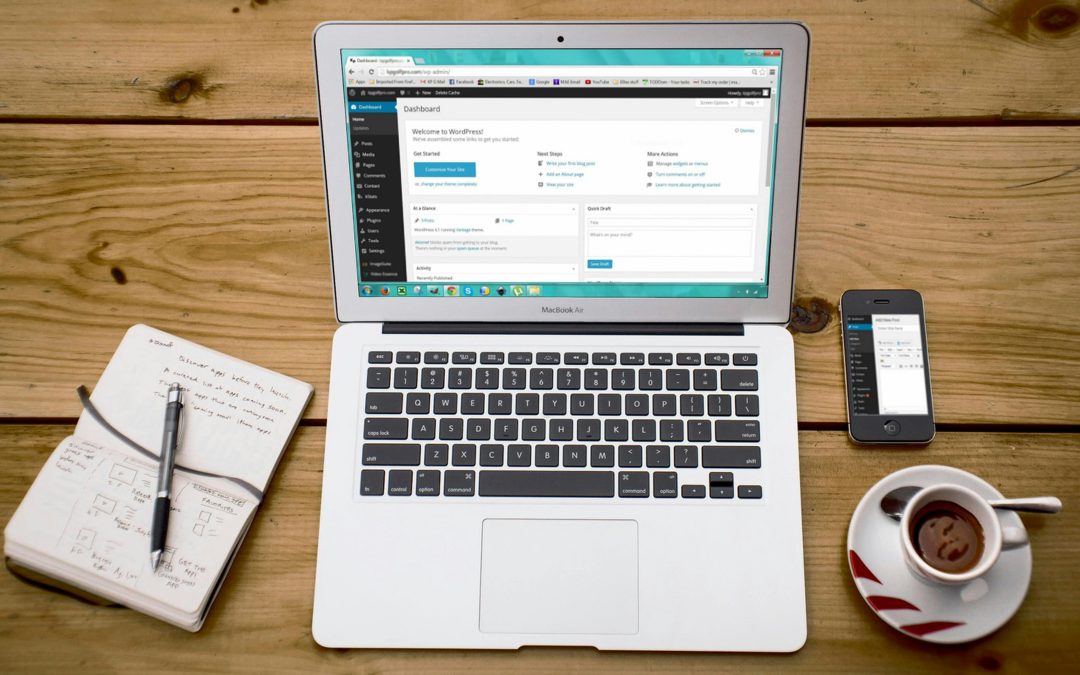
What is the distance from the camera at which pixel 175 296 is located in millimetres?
812

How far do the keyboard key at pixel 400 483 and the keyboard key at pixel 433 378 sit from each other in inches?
3.4

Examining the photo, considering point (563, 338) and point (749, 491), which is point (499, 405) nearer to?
point (563, 338)

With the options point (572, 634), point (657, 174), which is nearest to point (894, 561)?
point (572, 634)

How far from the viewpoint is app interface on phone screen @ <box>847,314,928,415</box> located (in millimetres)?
→ 754

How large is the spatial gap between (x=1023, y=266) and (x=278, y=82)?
0.86 metres

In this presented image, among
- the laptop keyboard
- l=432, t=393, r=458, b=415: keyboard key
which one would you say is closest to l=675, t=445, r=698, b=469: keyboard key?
the laptop keyboard

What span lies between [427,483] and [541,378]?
15 cm

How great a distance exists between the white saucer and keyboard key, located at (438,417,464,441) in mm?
380

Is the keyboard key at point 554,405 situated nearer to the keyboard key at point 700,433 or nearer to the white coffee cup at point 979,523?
the keyboard key at point 700,433

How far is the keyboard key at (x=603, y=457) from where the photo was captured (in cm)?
72

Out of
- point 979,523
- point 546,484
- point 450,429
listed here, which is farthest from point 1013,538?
point 450,429

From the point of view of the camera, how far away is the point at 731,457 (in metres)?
0.72

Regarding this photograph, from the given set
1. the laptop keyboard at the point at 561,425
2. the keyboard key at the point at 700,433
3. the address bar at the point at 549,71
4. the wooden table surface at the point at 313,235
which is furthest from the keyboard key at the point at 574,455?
the address bar at the point at 549,71

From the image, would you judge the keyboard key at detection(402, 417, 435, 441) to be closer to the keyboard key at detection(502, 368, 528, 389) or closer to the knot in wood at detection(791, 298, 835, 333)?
the keyboard key at detection(502, 368, 528, 389)
